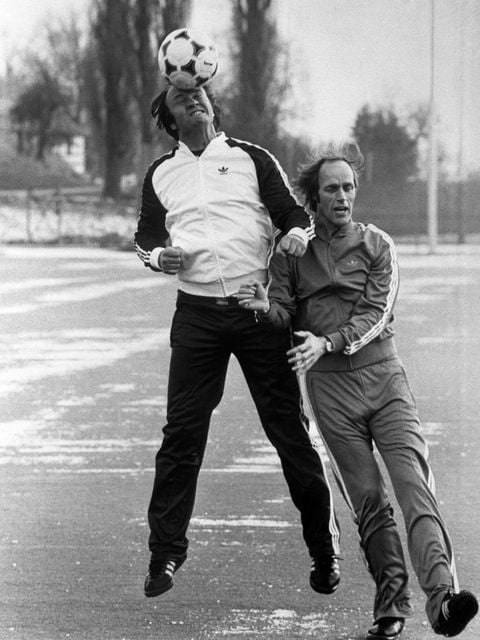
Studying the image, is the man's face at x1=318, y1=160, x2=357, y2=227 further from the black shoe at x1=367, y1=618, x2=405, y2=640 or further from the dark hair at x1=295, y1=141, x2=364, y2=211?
the black shoe at x1=367, y1=618, x2=405, y2=640

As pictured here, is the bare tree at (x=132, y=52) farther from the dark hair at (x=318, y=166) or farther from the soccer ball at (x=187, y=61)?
the dark hair at (x=318, y=166)

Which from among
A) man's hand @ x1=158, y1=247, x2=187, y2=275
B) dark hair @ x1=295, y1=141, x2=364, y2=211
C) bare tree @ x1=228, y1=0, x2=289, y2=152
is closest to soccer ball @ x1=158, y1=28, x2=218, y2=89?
dark hair @ x1=295, y1=141, x2=364, y2=211

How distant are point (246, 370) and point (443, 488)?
99.2 inches

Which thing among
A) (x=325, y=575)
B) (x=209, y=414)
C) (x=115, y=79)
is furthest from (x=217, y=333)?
(x=115, y=79)

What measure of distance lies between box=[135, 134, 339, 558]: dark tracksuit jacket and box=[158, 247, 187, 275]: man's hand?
2.1 inches

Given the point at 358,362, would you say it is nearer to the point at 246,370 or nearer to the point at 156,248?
the point at 246,370

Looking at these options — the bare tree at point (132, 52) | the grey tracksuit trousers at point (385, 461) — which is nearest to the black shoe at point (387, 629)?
the grey tracksuit trousers at point (385, 461)

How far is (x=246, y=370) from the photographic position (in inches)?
214

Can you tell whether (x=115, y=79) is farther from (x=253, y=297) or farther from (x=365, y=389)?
(x=365, y=389)

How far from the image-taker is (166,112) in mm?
5488

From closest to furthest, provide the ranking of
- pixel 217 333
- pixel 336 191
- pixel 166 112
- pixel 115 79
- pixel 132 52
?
pixel 336 191 < pixel 217 333 < pixel 166 112 < pixel 132 52 < pixel 115 79

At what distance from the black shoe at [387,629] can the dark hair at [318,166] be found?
4.90ft

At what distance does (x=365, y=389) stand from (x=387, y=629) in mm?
803

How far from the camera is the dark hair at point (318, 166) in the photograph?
5282mm
